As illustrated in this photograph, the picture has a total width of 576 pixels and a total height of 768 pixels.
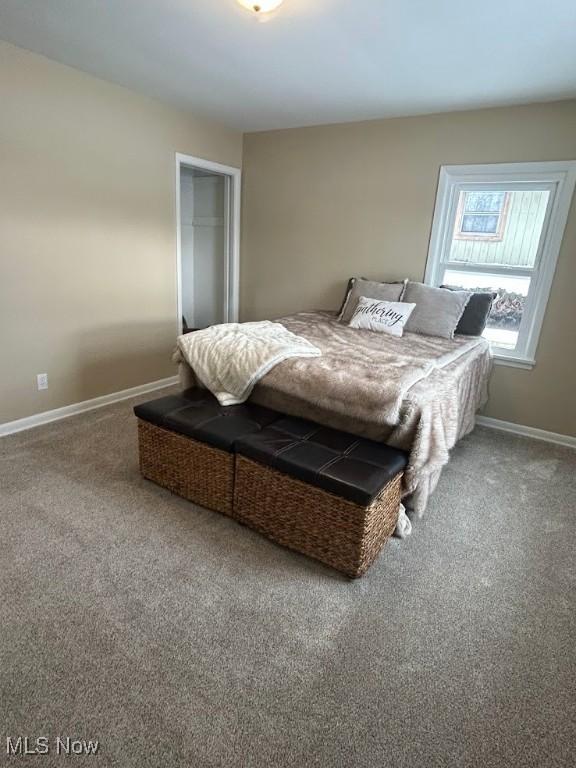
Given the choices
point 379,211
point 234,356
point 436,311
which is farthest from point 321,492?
point 379,211

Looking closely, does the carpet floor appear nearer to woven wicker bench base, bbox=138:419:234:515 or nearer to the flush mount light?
woven wicker bench base, bbox=138:419:234:515

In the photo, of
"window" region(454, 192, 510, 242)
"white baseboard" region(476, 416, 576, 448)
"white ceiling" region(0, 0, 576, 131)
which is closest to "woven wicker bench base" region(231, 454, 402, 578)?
"white baseboard" region(476, 416, 576, 448)

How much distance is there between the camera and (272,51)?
2.34 metres

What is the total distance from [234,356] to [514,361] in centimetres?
224

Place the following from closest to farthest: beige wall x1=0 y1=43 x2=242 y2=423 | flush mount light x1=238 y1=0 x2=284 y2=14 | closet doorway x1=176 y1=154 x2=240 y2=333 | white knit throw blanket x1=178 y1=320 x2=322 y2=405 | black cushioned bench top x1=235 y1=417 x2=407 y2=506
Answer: black cushioned bench top x1=235 y1=417 x2=407 y2=506 < flush mount light x1=238 y1=0 x2=284 y2=14 < white knit throw blanket x1=178 y1=320 x2=322 y2=405 < beige wall x1=0 y1=43 x2=242 y2=423 < closet doorway x1=176 y1=154 x2=240 y2=333

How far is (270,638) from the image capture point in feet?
4.81

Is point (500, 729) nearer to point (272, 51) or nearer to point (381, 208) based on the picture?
point (272, 51)

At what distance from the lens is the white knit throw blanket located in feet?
7.50

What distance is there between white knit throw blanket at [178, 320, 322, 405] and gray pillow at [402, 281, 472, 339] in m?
1.10

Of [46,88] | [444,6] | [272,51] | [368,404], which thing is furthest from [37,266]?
[444,6]

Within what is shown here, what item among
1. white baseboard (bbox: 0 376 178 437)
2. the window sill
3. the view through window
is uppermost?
the view through window

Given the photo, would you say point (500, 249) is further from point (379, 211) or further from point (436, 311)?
point (379, 211)

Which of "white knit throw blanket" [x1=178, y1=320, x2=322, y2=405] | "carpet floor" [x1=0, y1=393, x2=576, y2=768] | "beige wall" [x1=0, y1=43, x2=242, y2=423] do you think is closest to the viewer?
"carpet floor" [x1=0, y1=393, x2=576, y2=768]

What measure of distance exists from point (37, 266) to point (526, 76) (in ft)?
10.6
